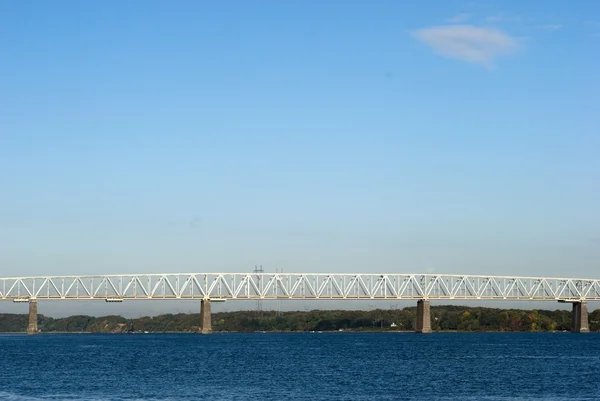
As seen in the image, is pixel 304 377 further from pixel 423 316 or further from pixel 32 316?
pixel 32 316

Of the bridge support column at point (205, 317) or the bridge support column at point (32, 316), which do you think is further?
the bridge support column at point (32, 316)

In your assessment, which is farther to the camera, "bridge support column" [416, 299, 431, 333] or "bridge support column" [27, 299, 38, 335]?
"bridge support column" [27, 299, 38, 335]

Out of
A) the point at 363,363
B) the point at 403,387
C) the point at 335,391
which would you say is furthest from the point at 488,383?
the point at 363,363

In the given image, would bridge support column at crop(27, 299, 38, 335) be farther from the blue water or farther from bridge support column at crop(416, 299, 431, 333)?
the blue water

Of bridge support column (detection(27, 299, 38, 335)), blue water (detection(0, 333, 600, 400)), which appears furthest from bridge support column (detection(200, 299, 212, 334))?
blue water (detection(0, 333, 600, 400))

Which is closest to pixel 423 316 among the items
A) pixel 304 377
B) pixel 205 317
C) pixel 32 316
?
pixel 205 317

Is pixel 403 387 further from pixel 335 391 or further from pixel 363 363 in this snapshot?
pixel 363 363

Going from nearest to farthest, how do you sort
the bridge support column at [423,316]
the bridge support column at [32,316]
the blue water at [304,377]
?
1. the blue water at [304,377]
2. the bridge support column at [423,316]
3. the bridge support column at [32,316]

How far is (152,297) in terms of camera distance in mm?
189875

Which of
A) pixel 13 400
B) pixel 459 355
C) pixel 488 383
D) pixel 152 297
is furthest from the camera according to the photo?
pixel 152 297

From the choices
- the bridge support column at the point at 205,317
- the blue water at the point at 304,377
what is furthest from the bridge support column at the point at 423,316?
the blue water at the point at 304,377

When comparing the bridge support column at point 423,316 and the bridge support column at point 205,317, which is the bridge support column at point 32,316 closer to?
the bridge support column at point 205,317

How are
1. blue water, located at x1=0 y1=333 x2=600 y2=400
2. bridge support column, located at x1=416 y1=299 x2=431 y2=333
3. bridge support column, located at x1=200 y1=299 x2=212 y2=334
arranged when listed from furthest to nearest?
bridge support column, located at x1=416 y1=299 x2=431 y2=333 → bridge support column, located at x1=200 y1=299 x2=212 y2=334 → blue water, located at x1=0 y1=333 x2=600 y2=400

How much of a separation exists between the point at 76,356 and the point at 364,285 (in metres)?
96.0
